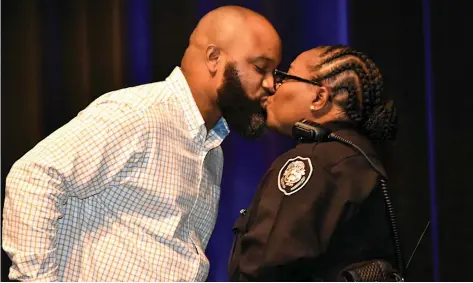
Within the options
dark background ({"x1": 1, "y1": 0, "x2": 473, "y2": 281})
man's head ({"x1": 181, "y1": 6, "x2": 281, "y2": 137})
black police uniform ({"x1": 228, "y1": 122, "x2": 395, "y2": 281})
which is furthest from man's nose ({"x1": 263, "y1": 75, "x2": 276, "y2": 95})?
dark background ({"x1": 1, "y1": 0, "x2": 473, "y2": 281})

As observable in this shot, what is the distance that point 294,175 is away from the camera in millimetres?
1497

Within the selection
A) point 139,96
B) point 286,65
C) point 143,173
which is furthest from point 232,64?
point 286,65

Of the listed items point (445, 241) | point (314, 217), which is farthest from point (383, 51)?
point (314, 217)

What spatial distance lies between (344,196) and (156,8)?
157 centimetres

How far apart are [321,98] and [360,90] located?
0.10 m

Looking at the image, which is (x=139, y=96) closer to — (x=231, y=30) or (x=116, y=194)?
(x=116, y=194)

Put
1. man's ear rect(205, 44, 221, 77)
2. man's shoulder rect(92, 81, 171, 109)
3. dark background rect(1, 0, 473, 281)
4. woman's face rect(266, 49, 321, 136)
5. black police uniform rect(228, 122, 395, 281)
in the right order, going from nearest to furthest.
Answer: black police uniform rect(228, 122, 395, 281) → man's shoulder rect(92, 81, 171, 109) → woman's face rect(266, 49, 321, 136) → man's ear rect(205, 44, 221, 77) → dark background rect(1, 0, 473, 281)

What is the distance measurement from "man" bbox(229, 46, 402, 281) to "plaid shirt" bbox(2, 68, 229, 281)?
0.17 metres

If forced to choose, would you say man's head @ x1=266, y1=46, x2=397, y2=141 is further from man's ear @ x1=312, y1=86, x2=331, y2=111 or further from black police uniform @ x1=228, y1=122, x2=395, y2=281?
black police uniform @ x1=228, y1=122, x2=395, y2=281

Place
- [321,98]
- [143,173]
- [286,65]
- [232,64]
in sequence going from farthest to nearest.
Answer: [286,65] → [232,64] → [321,98] → [143,173]

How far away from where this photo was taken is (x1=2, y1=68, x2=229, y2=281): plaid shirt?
58.6 inches

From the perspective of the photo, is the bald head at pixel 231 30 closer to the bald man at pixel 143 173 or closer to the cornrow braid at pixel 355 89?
the bald man at pixel 143 173

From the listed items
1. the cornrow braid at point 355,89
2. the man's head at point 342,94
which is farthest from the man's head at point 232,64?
the cornrow braid at point 355,89

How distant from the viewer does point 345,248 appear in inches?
58.4
